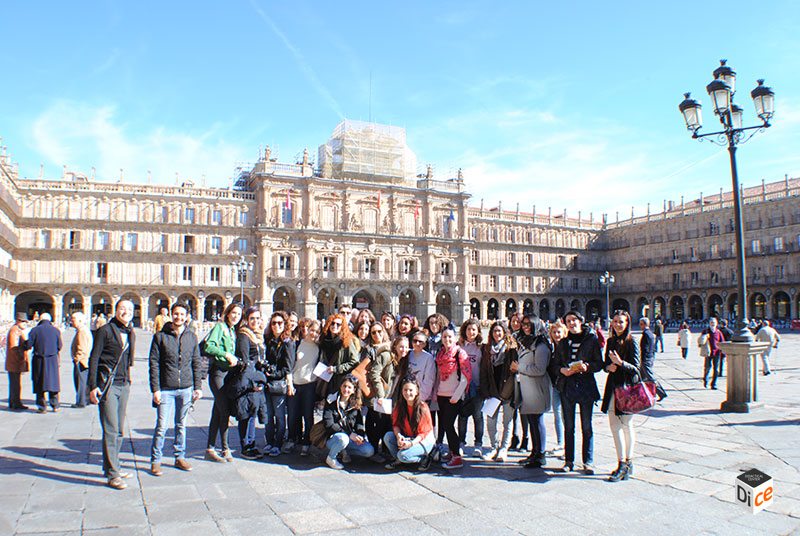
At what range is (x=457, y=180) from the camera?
50.6 metres

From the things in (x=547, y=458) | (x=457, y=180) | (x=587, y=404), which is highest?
(x=457, y=180)

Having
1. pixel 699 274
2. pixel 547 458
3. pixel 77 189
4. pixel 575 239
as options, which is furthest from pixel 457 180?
pixel 547 458

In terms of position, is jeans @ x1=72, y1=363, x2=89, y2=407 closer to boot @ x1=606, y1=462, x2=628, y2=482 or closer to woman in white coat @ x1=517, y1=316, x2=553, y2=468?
woman in white coat @ x1=517, y1=316, x2=553, y2=468

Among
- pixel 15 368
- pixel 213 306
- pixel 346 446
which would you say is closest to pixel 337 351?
pixel 346 446

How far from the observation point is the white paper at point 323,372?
6895mm

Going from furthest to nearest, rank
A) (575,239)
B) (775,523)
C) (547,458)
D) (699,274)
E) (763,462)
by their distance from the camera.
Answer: (575,239) < (699,274) < (547,458) < (763,462) < (775,523)

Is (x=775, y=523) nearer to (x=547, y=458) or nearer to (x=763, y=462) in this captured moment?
(x=763, y=462)

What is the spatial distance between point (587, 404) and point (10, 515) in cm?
541

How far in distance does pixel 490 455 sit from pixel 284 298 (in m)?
40.3

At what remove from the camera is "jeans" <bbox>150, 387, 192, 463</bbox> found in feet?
19.6

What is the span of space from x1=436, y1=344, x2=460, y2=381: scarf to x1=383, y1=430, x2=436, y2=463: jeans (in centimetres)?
79

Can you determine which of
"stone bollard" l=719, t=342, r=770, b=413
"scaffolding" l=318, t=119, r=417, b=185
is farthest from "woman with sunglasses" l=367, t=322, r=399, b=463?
"scaffolding" l=318, t=119, r=417, b=185

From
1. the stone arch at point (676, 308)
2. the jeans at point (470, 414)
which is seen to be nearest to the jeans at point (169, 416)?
the jeans at point (470, 414)

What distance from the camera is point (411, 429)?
629cm
